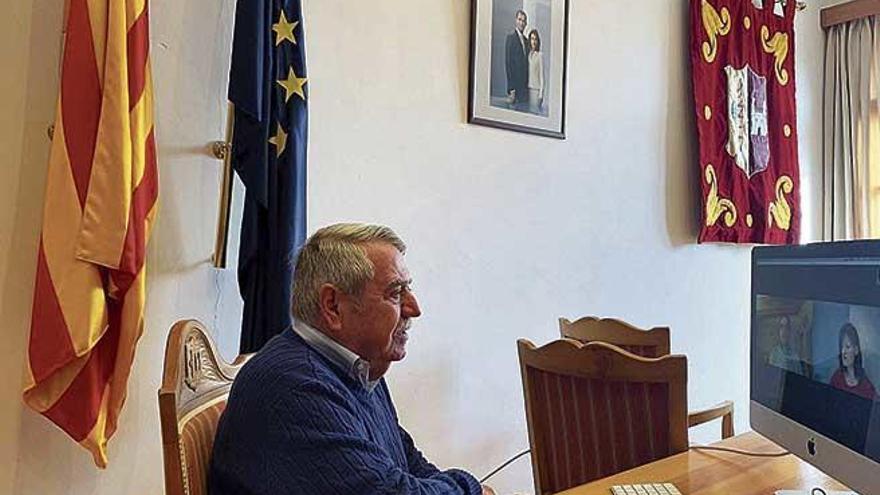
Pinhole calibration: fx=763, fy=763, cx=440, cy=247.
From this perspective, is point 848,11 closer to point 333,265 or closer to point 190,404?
point 333,265

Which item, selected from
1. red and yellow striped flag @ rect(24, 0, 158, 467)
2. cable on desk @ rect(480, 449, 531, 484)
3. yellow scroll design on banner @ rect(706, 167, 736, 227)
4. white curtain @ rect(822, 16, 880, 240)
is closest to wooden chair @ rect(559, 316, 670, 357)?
cable on desk @ rect(480, 449, 531, 484)

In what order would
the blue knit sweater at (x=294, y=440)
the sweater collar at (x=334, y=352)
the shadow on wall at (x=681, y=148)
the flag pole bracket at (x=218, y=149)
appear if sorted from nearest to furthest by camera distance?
the blue knit sweater at (x=294, y=440) → the sweater collar at (x=334, y=352) → the flag pole bracket at (x=218, y=149) → the shadow on wall at (x=681, y=148)

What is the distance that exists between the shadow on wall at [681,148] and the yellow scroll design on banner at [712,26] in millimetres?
93

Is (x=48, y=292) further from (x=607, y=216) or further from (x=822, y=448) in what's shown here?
(x=607, y=216)

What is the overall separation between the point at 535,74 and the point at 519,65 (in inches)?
3.3

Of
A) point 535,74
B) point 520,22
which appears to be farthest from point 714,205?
point 520,22

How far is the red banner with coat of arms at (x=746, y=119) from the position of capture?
3461 millimetres

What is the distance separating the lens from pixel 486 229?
273cm

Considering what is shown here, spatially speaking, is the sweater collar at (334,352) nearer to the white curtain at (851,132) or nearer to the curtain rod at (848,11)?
the white curtain at (851,132)

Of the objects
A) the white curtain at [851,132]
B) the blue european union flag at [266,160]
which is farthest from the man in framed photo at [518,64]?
the white curtain at [851,132]

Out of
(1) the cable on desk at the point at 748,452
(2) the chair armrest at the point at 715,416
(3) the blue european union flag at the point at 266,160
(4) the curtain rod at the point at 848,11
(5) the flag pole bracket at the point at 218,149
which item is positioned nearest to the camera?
(1) the cable on desk at the point at 748,452

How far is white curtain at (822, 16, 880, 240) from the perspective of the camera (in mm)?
4035

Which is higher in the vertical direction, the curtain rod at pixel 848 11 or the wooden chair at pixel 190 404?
the curtain rod at pixel 848 11

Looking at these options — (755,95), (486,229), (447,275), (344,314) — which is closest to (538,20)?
(486,229)
